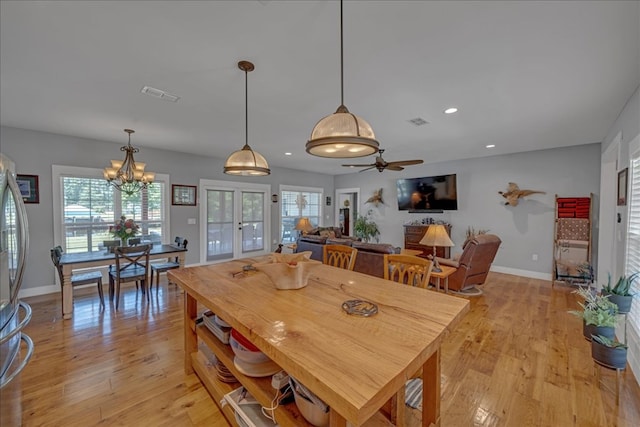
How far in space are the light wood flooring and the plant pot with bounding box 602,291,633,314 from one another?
1.88 ft

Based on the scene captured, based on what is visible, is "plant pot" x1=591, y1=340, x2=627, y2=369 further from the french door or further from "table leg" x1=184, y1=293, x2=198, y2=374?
the french door

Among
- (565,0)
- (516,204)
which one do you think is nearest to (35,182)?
(565,0)

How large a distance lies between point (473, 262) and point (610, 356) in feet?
6.33

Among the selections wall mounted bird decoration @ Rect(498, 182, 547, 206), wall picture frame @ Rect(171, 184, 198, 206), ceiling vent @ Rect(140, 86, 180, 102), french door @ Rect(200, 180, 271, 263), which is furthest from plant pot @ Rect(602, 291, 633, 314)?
wall picture frame @ Rect(171, 184, 198, 206)

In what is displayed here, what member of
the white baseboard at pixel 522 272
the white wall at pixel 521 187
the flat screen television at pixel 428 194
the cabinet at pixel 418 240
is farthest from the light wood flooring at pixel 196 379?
the flat screen television at pixel 428 194

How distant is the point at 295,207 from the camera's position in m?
7.75

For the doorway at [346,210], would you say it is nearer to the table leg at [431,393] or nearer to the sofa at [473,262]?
the sofa at [473,262]

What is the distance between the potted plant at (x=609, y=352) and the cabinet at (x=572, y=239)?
3236mm

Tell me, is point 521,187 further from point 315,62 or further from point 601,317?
point 315,62

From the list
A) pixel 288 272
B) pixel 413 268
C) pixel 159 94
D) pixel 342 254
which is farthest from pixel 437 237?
pixel 159 94

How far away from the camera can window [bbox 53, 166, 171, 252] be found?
13.8 feet

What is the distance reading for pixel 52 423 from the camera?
1675mm

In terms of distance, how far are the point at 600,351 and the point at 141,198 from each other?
20.8ft

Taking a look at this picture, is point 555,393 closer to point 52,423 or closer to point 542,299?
point 542,299
